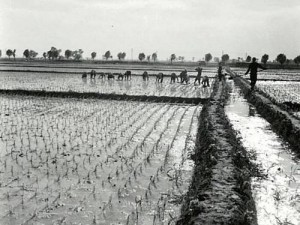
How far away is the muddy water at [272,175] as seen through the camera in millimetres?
3490

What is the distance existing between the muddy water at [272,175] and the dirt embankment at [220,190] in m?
0.19

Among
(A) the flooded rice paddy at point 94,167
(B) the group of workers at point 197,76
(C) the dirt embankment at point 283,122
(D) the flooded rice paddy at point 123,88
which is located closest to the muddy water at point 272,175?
(C) the dirt embankment at point 283,122

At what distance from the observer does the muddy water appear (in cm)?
349

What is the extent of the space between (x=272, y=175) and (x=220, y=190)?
1628 mm

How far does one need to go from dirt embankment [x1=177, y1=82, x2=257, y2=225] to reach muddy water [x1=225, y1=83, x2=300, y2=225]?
0.63ft

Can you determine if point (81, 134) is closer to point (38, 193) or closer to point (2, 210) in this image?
point (38, 193)

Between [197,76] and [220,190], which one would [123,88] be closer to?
[197,76]

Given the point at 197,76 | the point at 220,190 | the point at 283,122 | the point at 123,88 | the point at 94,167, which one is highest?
the point at 197,76

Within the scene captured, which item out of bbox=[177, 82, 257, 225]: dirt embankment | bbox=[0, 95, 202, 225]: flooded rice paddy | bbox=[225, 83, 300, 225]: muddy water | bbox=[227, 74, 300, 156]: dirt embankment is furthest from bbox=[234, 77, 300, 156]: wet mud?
bbox=[0, 95, 202, 225]: flooded rice paddy

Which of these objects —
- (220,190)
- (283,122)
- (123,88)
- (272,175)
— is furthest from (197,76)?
(220,190)

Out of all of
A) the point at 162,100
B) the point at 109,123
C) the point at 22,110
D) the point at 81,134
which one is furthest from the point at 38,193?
the point at 162,100

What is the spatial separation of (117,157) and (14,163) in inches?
68.3

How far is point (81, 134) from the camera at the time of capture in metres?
7.20

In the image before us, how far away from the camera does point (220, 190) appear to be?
3.43 m
